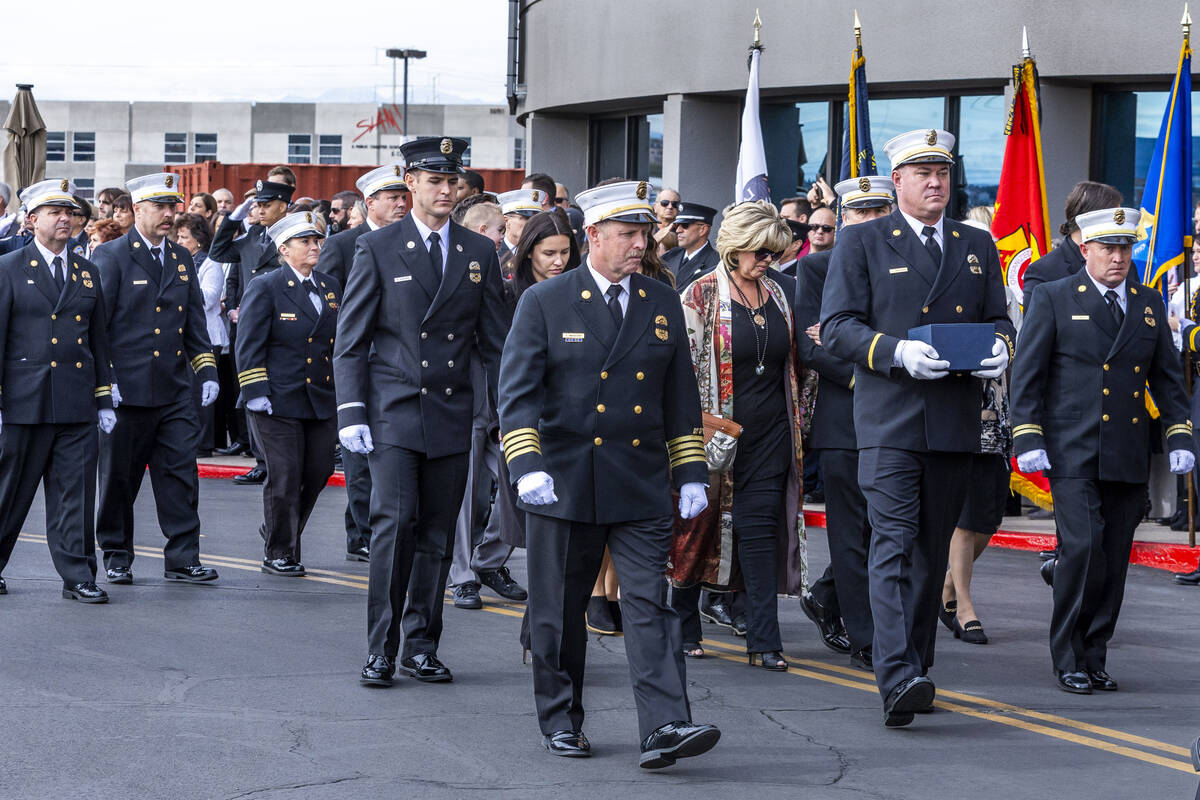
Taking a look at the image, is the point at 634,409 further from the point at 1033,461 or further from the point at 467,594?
the point at 467,594

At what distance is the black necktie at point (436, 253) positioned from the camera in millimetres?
7477

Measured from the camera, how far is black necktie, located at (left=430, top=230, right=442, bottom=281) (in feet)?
24.5

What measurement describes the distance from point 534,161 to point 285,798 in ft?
64.0

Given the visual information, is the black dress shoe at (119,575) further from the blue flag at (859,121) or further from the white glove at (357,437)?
the blue flag at (859,121)

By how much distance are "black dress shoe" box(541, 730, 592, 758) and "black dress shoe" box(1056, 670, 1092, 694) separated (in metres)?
2.45

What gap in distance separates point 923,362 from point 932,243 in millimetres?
689

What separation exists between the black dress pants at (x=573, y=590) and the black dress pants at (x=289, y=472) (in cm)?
411

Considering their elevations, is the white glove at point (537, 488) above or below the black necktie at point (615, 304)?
below

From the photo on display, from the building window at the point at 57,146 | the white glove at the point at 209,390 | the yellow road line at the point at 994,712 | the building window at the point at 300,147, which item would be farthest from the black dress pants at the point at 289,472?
the building window at the point at 57,146

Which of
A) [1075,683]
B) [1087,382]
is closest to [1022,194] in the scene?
[1087,382]

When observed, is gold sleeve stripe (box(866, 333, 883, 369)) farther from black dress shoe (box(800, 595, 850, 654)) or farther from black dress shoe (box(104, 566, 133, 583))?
black dress shoe (box(104, 566, 133, 583))

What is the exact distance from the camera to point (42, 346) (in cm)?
925

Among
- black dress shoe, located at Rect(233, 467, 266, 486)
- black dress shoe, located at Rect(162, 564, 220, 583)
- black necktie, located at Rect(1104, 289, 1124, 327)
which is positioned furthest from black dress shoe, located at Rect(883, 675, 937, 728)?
black dress shoe, located at Rect(233, 467, 266, 486)

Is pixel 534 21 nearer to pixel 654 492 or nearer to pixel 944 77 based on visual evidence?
pixel 944 77
